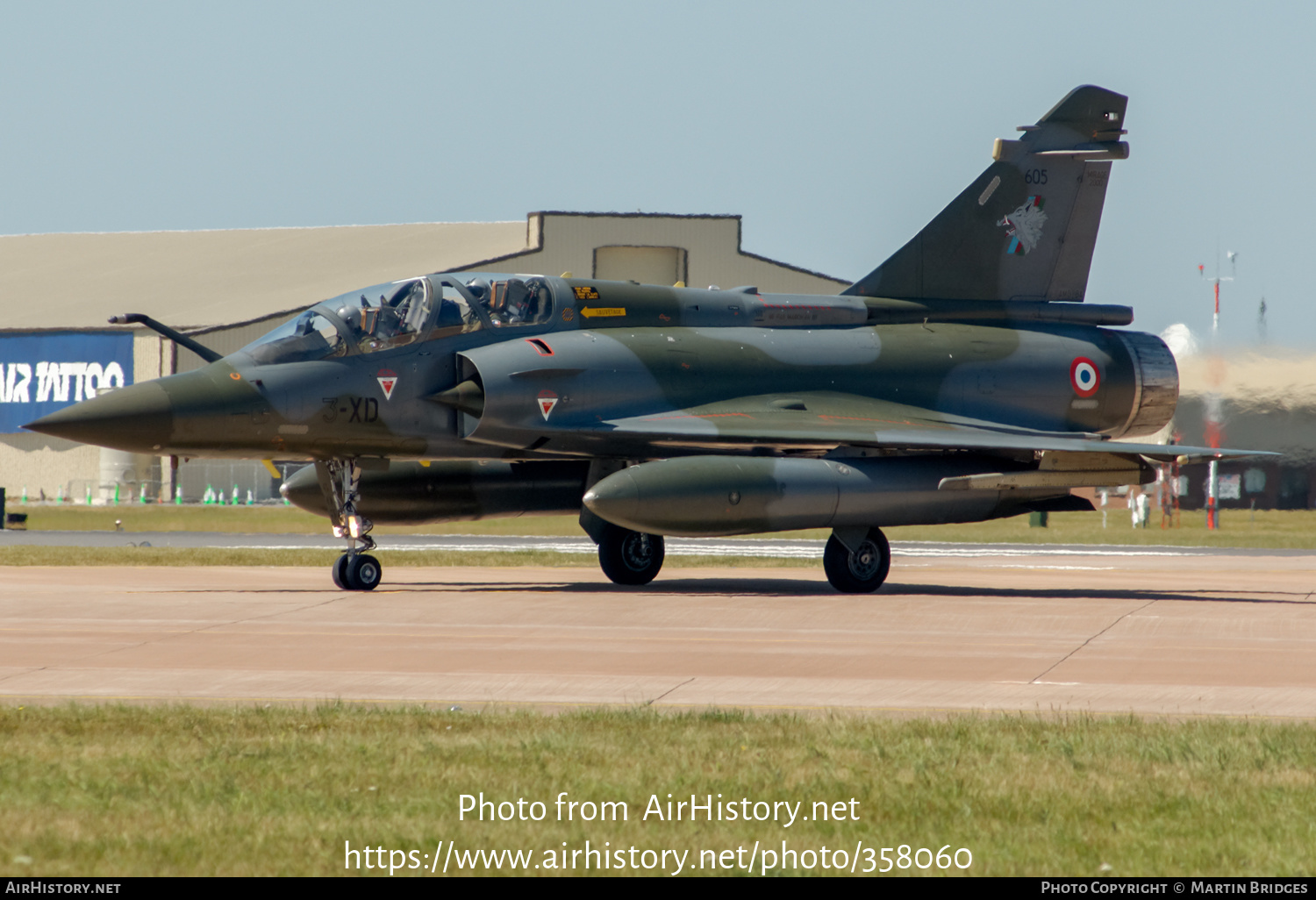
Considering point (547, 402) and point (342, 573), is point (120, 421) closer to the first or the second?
point (342, 573)

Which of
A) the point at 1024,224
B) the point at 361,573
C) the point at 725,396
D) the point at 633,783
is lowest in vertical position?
the point at 361,573

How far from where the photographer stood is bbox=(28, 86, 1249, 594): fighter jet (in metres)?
16.0

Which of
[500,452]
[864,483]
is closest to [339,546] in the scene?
[500,452]

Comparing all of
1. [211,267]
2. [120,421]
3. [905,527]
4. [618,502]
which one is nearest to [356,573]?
[120,421]

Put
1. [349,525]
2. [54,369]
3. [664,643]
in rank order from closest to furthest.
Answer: [664,643]
[349,525]
[54,369]

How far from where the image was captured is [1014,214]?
65.5 feet

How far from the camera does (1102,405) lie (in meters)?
19.5

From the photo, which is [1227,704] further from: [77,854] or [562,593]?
[562,593]

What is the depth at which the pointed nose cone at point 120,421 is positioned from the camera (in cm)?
1518

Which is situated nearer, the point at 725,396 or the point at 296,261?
the point at 725,396

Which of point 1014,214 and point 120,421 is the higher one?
point 1014,214

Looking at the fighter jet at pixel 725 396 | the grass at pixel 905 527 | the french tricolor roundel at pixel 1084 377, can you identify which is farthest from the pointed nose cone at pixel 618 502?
the grass at pixel 905 527

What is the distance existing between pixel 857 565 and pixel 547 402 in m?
3.90

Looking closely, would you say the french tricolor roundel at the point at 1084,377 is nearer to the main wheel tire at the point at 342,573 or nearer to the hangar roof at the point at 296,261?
the main wheel tire at the point at 342,573
